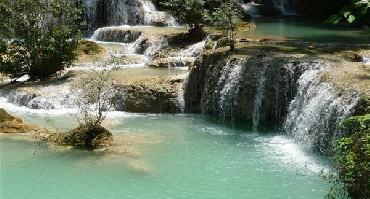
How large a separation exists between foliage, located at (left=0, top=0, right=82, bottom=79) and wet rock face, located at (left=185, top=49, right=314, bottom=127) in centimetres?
516

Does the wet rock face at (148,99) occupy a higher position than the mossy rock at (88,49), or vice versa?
the mossy rock at (88,49)

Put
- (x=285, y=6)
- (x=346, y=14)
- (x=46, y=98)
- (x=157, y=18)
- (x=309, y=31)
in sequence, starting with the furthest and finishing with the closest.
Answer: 1. (x=285, y=6)
2. (x=157, y=18)
3. (x=309, y=31)
4. (x=46, y=98)
5. (x=346, y=14)

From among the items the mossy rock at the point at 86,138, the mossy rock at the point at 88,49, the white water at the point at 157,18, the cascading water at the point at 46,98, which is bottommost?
the mossy rock at the point at 86,138

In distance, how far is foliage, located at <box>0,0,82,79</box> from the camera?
1834 centimetres

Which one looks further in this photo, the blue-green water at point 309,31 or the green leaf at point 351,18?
the blue-green water at point 309,31

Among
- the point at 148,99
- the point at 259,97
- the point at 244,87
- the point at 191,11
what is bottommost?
the point at 148,99

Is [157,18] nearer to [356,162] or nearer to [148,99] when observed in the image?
[148,99]

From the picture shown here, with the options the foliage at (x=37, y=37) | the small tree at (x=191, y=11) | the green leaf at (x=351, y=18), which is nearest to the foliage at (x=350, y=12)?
the green leaf at (x=351, y=18)

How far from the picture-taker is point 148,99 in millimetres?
16312

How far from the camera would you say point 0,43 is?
18375 millimetres

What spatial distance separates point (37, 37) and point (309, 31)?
1399 cm

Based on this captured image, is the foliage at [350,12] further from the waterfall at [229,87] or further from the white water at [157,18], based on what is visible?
the white water at [157,18]

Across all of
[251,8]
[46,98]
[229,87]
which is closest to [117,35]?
[46,98]

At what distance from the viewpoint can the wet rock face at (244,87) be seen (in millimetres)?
14352
